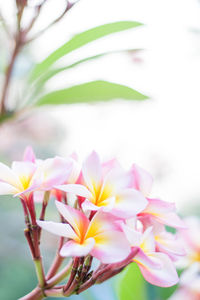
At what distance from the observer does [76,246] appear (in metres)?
0.31

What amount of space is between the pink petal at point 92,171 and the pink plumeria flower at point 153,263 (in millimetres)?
46

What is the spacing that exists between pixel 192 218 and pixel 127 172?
1.05 ft

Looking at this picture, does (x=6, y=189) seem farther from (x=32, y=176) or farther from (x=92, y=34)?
(x=92, y=34)

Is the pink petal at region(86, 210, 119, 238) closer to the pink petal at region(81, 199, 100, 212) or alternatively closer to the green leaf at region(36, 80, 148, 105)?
the pink petal at region(81, 199, 100, 212)

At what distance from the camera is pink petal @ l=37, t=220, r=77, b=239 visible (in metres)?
0.31

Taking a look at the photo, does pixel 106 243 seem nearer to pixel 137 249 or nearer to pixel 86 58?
pixel 137 249

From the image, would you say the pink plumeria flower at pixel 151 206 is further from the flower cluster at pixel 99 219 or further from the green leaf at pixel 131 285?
the green leaf at pixel 131 285

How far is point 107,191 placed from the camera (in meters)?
0.36

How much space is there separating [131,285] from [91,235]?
27 cm

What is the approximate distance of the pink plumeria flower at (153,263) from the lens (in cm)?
34

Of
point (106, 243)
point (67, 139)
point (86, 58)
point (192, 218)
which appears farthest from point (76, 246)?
point (67, 139)

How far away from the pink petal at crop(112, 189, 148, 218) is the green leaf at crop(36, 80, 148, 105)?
0.22 meters

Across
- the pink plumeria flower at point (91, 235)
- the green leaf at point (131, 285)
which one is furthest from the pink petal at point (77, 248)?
the green leaf at point (131, 285)

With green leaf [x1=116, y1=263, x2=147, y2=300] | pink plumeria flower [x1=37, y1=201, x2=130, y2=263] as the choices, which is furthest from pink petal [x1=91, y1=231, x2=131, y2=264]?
green leaf [x1=116, y1=263, x2=147, y2=300]
